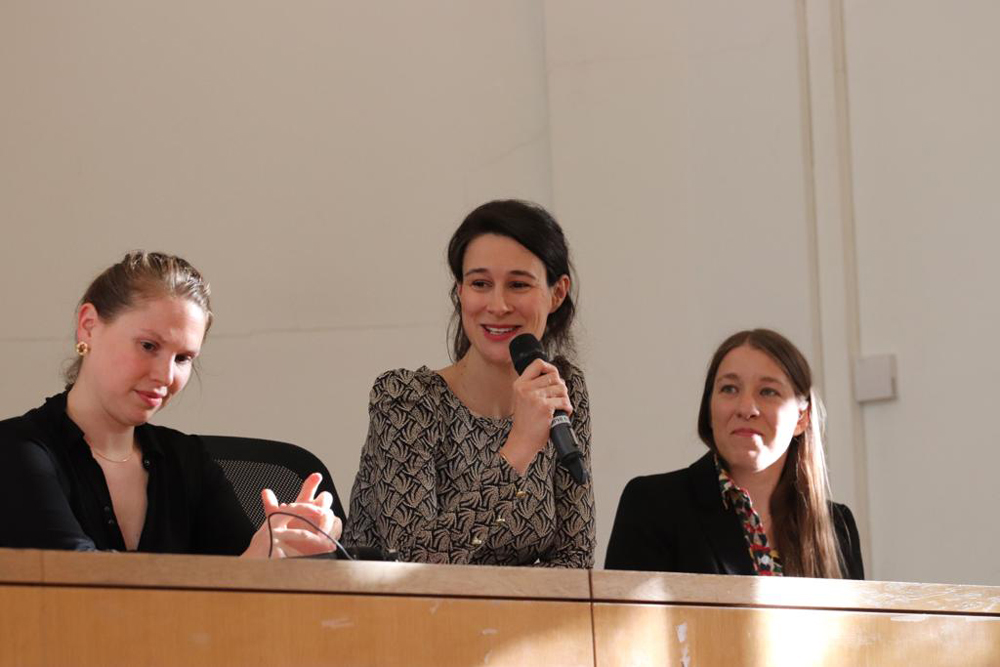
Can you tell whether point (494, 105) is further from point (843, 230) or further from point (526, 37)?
point (843, 230)

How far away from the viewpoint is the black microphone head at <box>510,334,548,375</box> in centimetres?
253

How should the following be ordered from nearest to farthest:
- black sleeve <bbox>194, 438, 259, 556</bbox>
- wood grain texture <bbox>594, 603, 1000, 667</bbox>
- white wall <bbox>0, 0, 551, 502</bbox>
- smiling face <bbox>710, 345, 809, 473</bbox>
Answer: wood grain texture <bbox>594, 603, 1000, 667</bbox>
black sleeve <bbox>194, 438, 259, 556</bbox>
smiling face <bbox>710, 345, 809, 473</bbox>
white wall <bbox>0, 0, 551, 502</bbox>

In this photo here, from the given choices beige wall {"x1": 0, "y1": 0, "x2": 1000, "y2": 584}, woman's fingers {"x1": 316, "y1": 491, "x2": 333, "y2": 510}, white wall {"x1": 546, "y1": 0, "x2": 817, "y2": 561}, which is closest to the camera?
woman's fingers {"x1": 316, "y1": 491, "x2": 333, "y2": 510}

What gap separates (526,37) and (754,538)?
7.37 feet

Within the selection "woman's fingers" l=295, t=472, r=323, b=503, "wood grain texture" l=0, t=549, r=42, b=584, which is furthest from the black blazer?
"wood grain texture" l=0, t=549, r=42, b=584

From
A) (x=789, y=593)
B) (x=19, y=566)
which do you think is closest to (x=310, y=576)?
(x=19, y=566)

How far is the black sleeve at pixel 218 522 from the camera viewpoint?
245 cm

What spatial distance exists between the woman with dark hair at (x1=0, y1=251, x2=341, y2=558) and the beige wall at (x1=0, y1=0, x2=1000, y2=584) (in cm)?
201

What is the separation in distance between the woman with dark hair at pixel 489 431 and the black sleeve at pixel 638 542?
25 cm

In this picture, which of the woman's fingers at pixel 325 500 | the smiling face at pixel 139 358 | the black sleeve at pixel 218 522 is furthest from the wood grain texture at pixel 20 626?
the black sleeve at pixel 218 522

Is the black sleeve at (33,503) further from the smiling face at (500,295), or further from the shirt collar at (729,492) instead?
the shirt collar at (729,492)

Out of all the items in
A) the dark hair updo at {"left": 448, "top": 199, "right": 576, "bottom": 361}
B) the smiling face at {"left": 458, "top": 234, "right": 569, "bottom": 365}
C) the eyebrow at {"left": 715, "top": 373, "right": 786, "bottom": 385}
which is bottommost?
the eyebrow at {"left": 715, "top": 373, "right": 786, "bottom": 385}

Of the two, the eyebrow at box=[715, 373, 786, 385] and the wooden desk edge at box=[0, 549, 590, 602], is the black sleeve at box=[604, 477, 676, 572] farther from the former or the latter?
the wooden desk edge at box=[0, 549, 590, 602]

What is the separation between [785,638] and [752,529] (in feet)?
3.03
